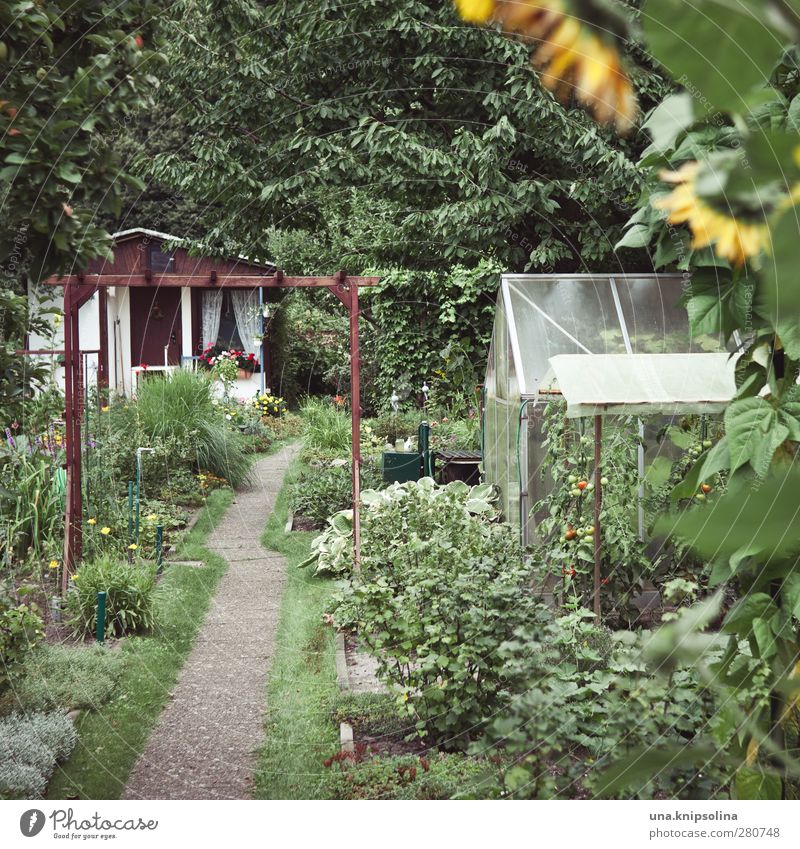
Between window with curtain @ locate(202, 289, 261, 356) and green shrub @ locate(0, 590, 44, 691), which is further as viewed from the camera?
window with curtain @ locate(202, 289, 261, 356)

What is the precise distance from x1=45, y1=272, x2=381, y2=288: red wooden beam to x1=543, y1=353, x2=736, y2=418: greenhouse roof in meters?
1.57

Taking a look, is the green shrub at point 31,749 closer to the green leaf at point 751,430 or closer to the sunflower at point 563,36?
the green leaf at point 751,430

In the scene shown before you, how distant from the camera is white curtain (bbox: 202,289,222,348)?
11.3m

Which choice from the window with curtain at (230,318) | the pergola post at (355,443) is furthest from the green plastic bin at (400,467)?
the window with curtain at (230,318)

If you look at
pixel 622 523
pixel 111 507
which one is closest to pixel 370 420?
pixel 111 507

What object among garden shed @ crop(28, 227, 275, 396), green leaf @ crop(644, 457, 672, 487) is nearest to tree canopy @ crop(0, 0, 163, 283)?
green leaf @ crop(644, 457, 672, 487)

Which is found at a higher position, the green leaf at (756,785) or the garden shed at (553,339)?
the garden shed at (553,339)

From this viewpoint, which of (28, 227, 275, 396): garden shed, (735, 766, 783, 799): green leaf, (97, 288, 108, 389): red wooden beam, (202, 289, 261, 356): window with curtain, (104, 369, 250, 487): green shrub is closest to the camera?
(735, 766, 783, 799): green leaf

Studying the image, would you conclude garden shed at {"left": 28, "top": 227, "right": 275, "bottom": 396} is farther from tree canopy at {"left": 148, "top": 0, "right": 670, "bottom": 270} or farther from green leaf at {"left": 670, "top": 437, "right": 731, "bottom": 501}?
green leaf at {"left": 670, "top": 437, "right": 731, "bottom": 501}

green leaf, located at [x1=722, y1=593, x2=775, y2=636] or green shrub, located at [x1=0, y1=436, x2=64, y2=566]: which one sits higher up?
green leaf, located at [x1=722, y1=593, x2=775, y2=636]

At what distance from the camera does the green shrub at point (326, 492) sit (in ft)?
21.5

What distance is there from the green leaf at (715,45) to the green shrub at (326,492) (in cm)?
618

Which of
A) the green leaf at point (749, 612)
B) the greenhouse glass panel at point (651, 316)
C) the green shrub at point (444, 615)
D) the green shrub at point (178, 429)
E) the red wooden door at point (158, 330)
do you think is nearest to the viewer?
the green leaf at point (749, 612)

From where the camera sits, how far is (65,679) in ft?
12.3
